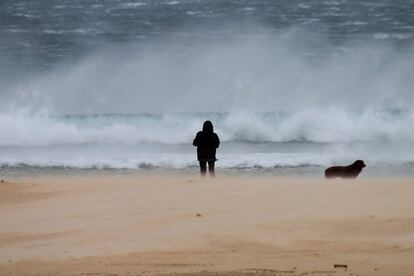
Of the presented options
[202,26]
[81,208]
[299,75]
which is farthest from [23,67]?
[81,208]

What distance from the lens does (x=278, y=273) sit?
648cm

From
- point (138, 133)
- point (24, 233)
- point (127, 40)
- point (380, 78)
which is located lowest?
point (24, 233)

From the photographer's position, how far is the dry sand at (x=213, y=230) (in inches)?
273

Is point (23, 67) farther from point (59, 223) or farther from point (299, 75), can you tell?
point (59, 223)

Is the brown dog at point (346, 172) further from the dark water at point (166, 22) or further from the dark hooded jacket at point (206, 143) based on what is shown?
the dark water at point (166, 22)

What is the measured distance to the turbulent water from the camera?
22.8 meters

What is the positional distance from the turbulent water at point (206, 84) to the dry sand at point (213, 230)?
23.7 ft

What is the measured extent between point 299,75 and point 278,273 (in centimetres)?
3327

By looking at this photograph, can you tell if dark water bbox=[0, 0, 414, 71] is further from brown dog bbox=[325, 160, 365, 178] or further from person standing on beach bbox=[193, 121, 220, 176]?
brown dog bbox=[325, 160, 365, 178]

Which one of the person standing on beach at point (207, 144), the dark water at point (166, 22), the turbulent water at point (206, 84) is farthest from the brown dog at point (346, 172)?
the dark water at point (166, 22)

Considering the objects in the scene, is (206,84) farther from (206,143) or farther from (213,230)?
(213,230)

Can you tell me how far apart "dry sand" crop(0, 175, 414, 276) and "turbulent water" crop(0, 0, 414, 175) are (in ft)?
23.7

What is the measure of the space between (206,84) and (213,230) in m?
30.8

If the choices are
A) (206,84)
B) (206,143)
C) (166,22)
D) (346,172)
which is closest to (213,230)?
(346,172)
